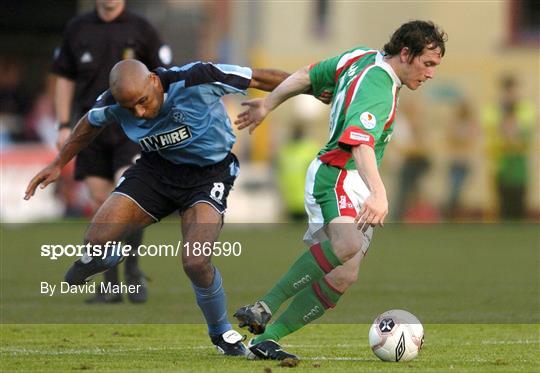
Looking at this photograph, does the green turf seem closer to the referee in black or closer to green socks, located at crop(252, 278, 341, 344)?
green socks, located at crop(252, 278, 341, 344)

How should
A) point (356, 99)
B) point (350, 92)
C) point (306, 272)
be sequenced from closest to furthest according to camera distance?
point (356, 99) → point (350, 92) → point (306, 272)

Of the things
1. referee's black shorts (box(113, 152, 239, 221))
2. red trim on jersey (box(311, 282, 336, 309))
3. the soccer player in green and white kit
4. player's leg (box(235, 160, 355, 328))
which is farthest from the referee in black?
red trim on jersey (box(311, 282, 336, 309))

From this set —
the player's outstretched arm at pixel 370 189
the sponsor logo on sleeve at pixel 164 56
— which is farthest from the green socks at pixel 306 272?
the sponsor logo on sleeve at pixel 164 56

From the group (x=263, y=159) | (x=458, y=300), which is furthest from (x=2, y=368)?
(x=263, y=159)

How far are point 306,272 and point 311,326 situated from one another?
6.76 ft

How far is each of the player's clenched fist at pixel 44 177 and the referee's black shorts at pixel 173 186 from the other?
38cm

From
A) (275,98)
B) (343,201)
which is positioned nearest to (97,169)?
(275,98)

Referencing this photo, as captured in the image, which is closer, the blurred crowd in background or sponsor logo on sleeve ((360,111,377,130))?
sponsor logo on sleeve ((360,111,377,130))

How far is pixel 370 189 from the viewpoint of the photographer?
6949 millimetres

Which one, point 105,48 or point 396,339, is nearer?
point 396,339

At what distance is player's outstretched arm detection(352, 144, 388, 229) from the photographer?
6.77 m

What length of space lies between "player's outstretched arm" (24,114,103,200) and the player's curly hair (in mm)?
1863

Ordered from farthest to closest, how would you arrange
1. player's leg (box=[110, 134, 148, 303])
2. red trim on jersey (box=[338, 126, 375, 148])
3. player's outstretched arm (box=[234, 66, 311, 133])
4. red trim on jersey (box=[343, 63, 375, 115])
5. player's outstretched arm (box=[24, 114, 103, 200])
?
1. player's leg (box=[110, 134, 148, 303])
2. player's outstretched arm (box=[24, 114, 103, 200])
3. player's outstretched arm (box=[234, 66, 311, 133])
4. red trim on jersey (box=[343, 63, 375, 115])
5. red trim on jersey (box=[338, 126, 375, 148])

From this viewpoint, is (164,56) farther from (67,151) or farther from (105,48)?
(67,151)
